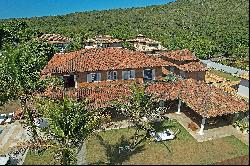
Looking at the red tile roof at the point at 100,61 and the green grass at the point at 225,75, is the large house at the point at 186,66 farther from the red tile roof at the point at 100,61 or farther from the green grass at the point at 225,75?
the red tile roof at the point at 100,61

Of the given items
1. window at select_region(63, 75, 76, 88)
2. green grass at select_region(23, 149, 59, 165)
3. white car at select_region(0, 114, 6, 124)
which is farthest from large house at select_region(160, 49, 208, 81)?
green grass at select_region(23, 149, 59, 165)

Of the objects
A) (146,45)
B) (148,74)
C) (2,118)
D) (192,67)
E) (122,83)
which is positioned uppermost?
(146,45)

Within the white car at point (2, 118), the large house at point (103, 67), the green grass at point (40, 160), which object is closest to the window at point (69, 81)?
the large house at point (103, 67)

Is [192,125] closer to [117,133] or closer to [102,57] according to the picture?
[117,133]

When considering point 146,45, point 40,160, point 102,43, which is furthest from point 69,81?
point 146,45

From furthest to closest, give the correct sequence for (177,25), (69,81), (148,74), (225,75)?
(177,25) → (225,75) → (148,74) → (69,81)

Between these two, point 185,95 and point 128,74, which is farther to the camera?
point 128,74

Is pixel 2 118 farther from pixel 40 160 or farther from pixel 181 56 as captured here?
pixel 181 56
